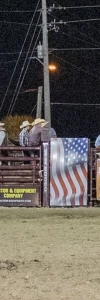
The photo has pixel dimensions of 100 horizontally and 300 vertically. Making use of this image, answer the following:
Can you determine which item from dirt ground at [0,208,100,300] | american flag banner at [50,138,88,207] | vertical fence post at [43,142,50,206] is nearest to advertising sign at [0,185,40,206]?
vertical fence post at [43,142,50,206]

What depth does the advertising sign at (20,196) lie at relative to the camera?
45.2ft

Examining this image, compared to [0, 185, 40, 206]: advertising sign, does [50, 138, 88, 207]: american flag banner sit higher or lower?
higher

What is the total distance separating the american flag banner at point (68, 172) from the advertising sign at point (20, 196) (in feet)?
1.11

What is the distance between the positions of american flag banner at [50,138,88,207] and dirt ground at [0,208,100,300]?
1.94 metres

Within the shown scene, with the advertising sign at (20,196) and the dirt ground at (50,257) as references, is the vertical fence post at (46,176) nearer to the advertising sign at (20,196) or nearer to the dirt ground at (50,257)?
the advertising sign at (20,196)

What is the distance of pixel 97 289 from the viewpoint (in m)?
5.86

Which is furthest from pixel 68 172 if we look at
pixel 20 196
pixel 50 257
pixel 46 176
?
pixel 50 257

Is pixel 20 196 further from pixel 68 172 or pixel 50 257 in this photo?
pixel 50 257

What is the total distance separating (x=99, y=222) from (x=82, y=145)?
3.37m

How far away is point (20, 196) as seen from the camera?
13844 millimetres

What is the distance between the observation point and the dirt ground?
5838 millimetres

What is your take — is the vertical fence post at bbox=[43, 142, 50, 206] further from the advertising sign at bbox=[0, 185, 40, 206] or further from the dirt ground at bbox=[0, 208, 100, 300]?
the dirt ground at bbox=[0, 208, 100, 300]

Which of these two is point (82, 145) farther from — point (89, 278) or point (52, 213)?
point (89, 278)

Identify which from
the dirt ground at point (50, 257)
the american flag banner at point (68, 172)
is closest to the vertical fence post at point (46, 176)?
the american flag banner at point (68, 172)
